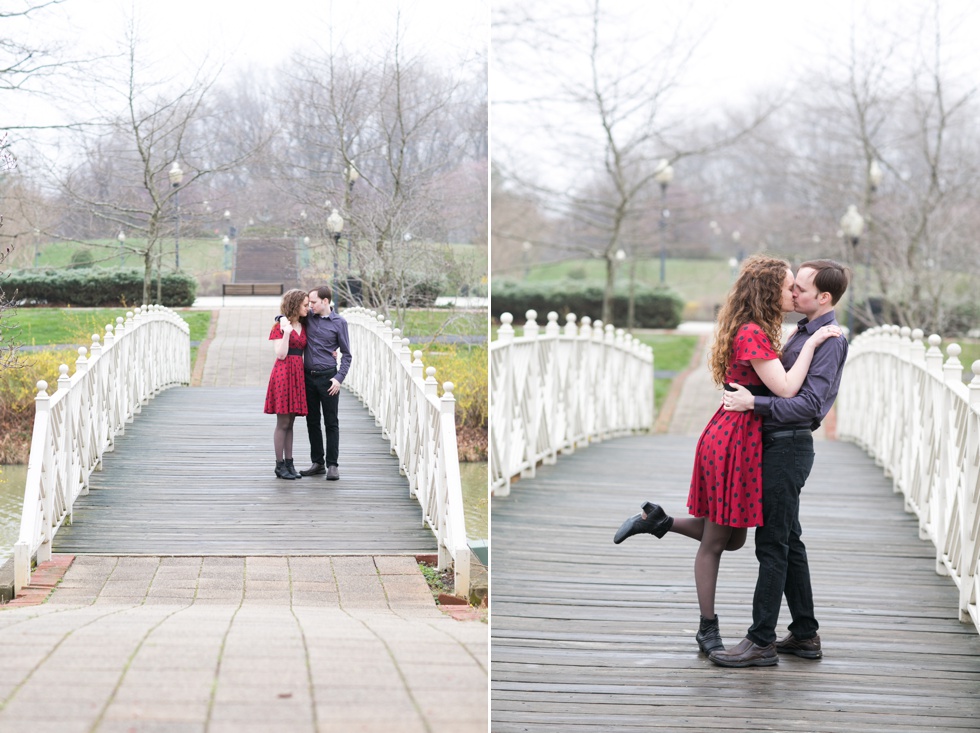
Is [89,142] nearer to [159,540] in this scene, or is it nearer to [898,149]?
[159,540]

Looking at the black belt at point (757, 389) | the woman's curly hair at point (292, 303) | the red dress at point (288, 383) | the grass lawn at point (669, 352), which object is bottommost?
the grass lawn at point (669, 352)

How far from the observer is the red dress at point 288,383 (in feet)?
9.42

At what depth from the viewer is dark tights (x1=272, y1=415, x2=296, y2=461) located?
9.35 ft

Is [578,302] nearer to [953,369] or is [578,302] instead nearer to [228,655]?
[953,369]

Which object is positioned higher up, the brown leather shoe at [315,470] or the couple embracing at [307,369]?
the couple embracing at [307,369]

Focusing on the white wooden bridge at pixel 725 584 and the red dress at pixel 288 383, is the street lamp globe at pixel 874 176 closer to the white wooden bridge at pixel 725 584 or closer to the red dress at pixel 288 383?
the white wooden bridge at pixel 725 584

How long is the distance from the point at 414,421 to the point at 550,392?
427 centimetres

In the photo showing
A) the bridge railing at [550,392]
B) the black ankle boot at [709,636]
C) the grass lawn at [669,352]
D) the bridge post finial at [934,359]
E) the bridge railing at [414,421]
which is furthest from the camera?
the grass lawn at [669,352]

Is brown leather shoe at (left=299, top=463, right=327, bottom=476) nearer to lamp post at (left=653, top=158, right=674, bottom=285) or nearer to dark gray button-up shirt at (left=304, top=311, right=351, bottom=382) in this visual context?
dark gray button-up shirt at (left=304, top=311, right=351, bottom=382)

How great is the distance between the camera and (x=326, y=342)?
2809 mm

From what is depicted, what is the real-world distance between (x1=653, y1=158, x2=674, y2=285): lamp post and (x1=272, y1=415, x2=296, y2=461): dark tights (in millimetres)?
14988

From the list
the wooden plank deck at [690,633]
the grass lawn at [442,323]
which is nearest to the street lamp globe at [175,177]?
the grass lawn at [442,323]

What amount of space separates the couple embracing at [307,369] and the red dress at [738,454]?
49.4 inches

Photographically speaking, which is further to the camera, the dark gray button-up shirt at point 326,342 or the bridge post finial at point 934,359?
the bridge post finial at point 934,359
